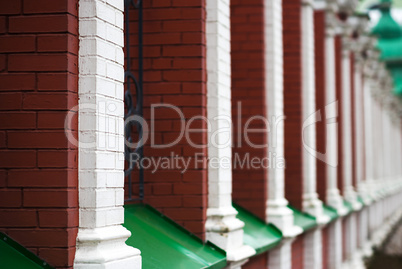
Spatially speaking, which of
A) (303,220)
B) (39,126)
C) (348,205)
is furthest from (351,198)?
(39,126)

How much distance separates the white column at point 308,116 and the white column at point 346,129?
4.46 m

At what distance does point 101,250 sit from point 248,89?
5.17 m

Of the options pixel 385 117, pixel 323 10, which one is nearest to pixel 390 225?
pixel 385 117

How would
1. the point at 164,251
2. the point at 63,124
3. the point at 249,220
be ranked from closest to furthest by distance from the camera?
the point at 63,124, the point at 164,251, the point at 249,220

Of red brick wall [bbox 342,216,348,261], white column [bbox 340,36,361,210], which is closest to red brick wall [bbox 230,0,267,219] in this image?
white column [bbox 340,36,361,210]

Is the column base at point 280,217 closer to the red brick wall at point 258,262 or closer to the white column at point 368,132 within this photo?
the red brick wall at point 258,262

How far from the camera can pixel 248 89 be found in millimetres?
10148

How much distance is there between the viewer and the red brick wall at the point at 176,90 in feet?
24.6

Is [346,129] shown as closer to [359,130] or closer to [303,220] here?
[359,130]

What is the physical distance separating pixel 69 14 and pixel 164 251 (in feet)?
7.26

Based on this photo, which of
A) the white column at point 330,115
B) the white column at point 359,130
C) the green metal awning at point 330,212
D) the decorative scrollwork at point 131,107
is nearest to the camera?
the decorative scrollwork at point 131,107

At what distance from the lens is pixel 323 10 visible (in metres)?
15.3

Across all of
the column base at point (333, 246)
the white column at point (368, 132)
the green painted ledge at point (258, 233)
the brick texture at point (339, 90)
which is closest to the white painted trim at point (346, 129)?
the brick texture at point (339, 90)

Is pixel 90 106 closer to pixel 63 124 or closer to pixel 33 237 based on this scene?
pixel 63 124
